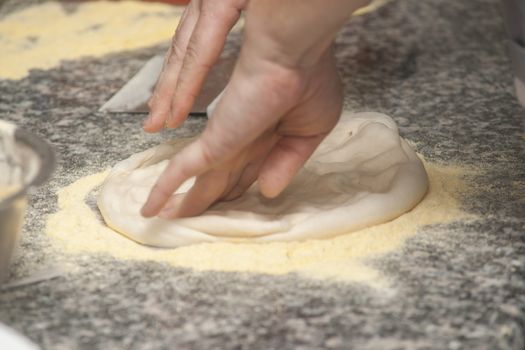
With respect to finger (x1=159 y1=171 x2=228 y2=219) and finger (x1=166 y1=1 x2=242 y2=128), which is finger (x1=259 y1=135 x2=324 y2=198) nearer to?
finger (x1=159 y1=171 x2=228 y2=219)

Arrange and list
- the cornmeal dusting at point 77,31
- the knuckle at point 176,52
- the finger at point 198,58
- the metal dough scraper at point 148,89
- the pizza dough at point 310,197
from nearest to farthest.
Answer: the pizza dough at point 310,197, the finger at point 198,58, the knuckle at point 176,52, the metal dough scraper at point 148,89, the cornmeal dusting at point 77,31

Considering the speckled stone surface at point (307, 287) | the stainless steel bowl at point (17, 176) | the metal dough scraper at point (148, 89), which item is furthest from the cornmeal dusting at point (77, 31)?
the stainless steel bowl at point (17, 176)

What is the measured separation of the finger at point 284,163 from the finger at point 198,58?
0.23m

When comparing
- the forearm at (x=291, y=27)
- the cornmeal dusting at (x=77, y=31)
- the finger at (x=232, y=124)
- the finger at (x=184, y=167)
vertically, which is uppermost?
the forearm at (x=291, y=27)

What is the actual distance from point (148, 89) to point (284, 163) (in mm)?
704

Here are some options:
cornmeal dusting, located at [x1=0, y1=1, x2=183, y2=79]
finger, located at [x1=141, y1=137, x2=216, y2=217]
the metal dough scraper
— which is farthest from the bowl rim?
cornmeal dusting, located at [x1=0, y1=1, x2=183, y2=79]

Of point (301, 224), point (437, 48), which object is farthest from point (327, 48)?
point (437, 48)

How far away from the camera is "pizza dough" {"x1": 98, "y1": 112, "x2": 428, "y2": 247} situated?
1229mm

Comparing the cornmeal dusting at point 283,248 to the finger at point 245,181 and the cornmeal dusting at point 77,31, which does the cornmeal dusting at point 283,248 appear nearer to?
the finger at point 245,181

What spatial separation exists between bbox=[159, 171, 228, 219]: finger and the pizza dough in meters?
0.01

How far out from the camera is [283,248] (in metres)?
1.21

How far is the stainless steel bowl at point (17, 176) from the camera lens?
103cm

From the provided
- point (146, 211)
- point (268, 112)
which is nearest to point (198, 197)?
point (146, 211)

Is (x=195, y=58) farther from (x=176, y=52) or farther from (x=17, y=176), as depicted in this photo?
(x=17, y=176)
